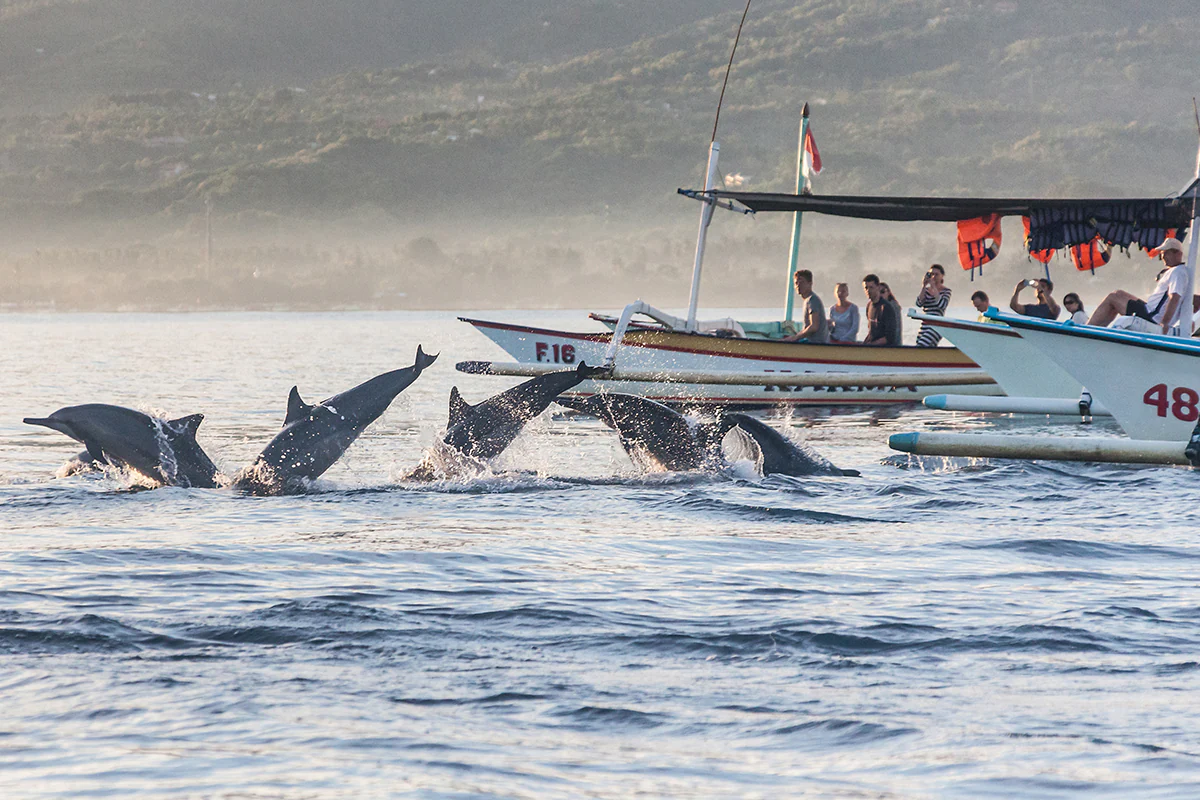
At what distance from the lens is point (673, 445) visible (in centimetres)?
1479

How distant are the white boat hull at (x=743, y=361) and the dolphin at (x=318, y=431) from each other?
1025 cm

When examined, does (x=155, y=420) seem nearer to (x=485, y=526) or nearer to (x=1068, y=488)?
(x=485, y=526)

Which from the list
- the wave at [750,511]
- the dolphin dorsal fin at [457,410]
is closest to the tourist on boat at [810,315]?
the dolphin dorsal fin at [457,410]

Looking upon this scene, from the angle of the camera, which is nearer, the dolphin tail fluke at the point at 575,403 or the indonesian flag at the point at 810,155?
the dolphin tail fluke at the point at 575,403

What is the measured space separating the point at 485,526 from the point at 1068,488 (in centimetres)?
610

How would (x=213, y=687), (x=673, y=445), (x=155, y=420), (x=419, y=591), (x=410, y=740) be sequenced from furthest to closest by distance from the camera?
(x=673, y=445) → (x=155, y=420) → (x=419, y=591) → (x=213, y=687) → (x=410, y=740)

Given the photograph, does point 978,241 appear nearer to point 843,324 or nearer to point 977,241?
point 977,241

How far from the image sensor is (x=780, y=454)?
48.3 ft

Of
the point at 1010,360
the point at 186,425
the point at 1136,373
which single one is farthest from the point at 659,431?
the point at 1010,360

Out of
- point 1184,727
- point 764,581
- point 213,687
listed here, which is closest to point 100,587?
point 213,687

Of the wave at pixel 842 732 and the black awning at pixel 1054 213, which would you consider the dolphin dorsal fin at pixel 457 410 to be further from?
the black awning at pixel 1054 213

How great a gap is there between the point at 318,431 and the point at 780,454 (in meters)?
4.60

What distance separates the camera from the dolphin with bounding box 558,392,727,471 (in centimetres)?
1466

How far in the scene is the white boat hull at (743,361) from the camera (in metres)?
24.3
